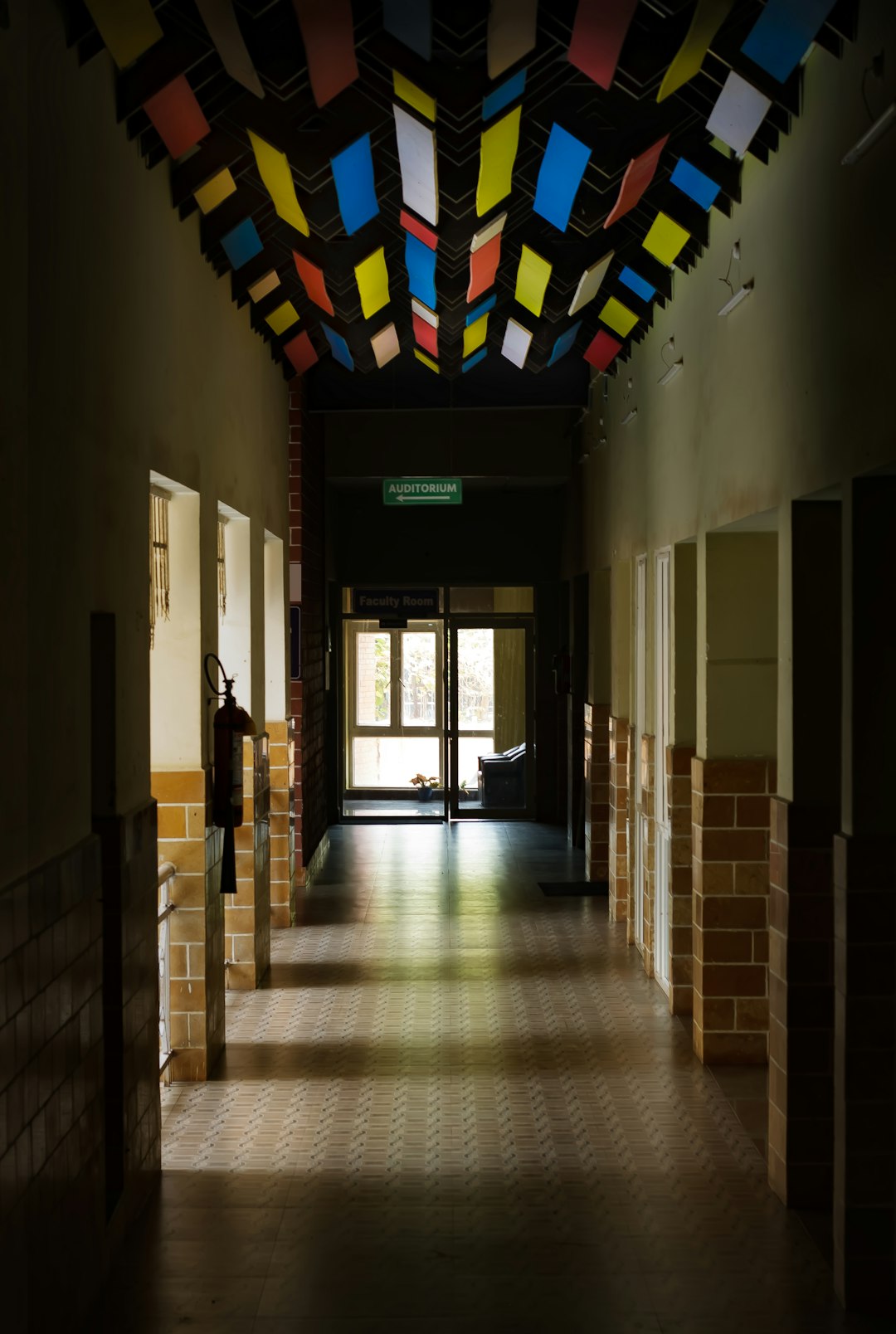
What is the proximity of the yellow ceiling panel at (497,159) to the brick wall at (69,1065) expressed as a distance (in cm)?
285

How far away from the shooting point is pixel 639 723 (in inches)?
356

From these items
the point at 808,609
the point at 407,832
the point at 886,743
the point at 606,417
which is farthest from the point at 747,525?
the point at 407,832

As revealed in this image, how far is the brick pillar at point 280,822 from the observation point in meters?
9.66

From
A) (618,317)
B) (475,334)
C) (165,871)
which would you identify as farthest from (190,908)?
(475,334)

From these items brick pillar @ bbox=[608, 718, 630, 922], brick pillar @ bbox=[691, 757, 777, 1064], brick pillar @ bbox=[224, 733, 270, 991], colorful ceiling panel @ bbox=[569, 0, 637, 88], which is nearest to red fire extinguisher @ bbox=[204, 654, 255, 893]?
brick pillar @ bbox=[224, 733, 270, 991]

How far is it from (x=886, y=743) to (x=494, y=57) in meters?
2.45

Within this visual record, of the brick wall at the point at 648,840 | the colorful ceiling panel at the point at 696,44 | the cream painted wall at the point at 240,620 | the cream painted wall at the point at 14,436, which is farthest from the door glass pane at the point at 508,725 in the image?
the cream painted wall at the point at 14,436

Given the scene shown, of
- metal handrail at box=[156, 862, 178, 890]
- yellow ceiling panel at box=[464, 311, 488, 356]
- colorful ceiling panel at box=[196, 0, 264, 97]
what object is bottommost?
metal handrail at box=[156, 862, 178, 890]

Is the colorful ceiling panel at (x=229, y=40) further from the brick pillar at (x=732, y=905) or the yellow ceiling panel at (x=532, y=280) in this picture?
the brick pillar at (x=732, y=905)

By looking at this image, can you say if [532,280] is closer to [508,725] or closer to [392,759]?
[508,725]

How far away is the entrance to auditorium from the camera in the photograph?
49.6 feet

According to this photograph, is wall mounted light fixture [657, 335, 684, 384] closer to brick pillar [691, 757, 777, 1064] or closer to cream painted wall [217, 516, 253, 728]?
brick pillar [691, 757, 777, 1064]

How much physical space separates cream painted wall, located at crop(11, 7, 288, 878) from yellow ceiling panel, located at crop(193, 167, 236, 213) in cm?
14

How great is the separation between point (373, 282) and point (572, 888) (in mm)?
5269
